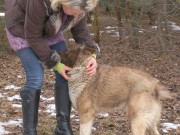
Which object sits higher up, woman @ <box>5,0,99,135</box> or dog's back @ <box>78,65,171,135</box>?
woman @ <box>5,0,99,135</box>

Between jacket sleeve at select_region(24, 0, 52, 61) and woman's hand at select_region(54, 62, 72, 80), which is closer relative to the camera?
jacket sleeve at select_region(24, 0, 52, 61)

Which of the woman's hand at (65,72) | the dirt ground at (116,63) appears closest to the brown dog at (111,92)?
the woman's hand at (65,72)

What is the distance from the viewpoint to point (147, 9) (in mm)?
10281

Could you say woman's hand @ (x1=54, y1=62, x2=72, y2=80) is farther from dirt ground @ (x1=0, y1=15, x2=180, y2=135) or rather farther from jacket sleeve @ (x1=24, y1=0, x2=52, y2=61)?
dirt ground @ (x1=0, y1=15, x2=180, y2=135)

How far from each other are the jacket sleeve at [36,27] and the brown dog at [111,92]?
508mm

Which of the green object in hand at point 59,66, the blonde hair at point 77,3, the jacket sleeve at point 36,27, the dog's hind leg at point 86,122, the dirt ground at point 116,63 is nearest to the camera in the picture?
the blonde hair at point 77,3

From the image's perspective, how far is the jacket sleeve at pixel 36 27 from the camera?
379 cm

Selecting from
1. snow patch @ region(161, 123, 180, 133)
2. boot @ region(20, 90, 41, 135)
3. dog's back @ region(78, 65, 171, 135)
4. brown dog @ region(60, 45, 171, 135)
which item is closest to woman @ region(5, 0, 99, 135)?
boot @ region(20, 90, 41, 135)

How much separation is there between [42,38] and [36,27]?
21cm

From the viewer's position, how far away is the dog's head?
4480mm

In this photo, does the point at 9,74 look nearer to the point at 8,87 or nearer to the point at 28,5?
the point at 8,87

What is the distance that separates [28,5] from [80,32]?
3.05 feet

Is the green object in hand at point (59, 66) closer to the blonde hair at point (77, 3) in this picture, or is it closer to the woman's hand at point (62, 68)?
→ the woman's hand at point (62, 68)

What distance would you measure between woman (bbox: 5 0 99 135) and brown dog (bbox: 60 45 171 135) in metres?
0.14
